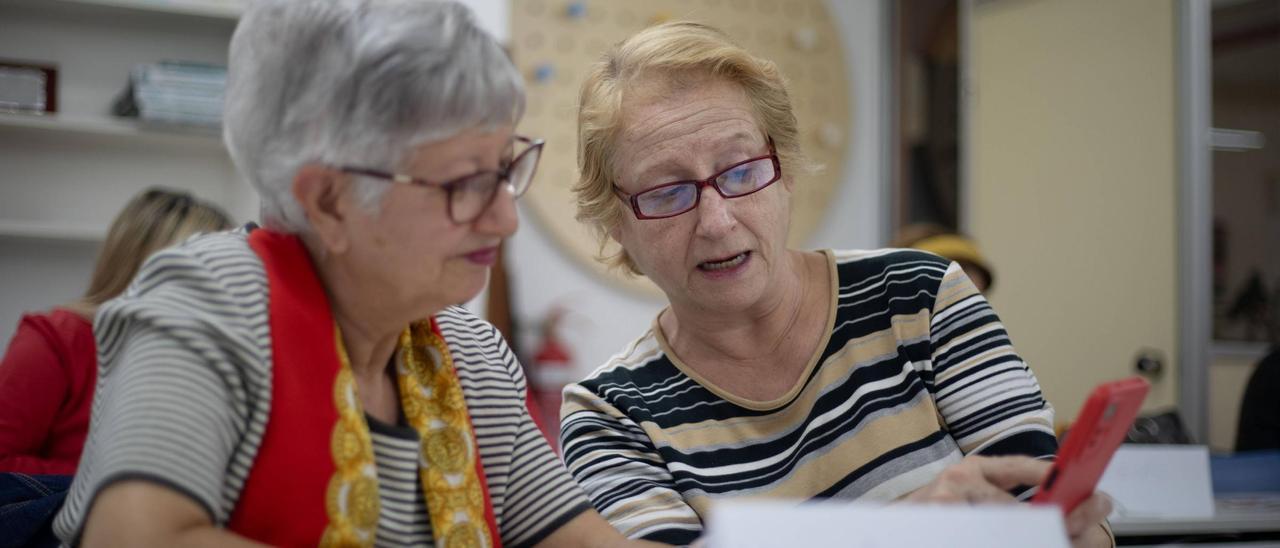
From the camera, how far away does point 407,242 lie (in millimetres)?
1009

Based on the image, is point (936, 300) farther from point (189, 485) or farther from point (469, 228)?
point (189, 485)

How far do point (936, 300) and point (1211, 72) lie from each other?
10.8 ft

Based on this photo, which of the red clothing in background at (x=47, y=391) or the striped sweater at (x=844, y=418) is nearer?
the striped sweater at (x=844, y=418)

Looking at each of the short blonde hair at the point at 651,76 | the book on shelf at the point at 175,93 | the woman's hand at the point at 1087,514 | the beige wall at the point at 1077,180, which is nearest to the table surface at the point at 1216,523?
the short blonde hair at the point at 651,76

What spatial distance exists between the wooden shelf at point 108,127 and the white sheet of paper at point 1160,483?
2.87 meters

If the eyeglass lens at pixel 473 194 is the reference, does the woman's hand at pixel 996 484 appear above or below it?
below

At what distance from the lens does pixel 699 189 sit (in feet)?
5.00

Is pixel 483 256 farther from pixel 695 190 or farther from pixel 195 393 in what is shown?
pixel 695 190

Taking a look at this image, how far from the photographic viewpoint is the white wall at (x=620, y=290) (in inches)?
175

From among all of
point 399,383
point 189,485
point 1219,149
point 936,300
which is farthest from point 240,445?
point 1219,149

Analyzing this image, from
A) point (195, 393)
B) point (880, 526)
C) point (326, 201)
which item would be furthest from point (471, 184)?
point (880, 526)

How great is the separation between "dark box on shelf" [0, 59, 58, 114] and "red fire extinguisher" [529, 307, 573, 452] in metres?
1.82

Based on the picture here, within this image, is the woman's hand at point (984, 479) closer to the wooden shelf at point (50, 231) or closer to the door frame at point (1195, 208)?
the wooden shelf at point (50, 231)

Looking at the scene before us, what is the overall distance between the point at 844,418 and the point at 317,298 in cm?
71
